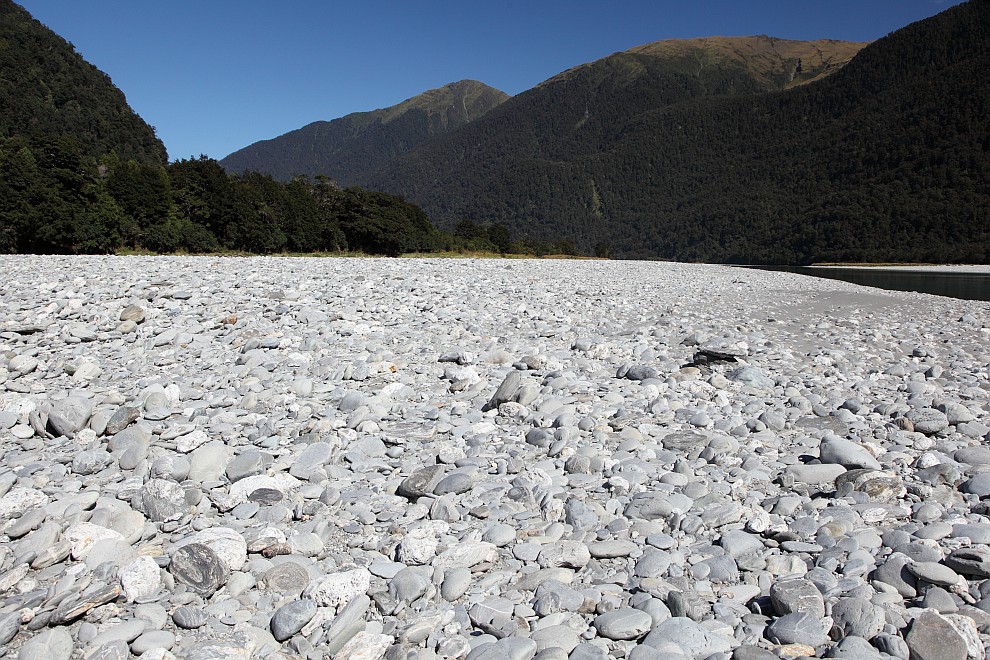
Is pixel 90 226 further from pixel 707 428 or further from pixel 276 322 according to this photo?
pixel 707 428

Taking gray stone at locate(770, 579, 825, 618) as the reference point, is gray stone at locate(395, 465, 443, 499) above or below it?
above

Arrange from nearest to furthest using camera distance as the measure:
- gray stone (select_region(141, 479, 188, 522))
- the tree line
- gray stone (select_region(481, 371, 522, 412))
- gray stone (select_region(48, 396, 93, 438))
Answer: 1. gray stone (select_region(141, 479, 188, 522))
2. gray stone (select_region(48, 396, 93, 438))
3. gray stone (select_region(481, 371, 522, 412))
4. the tree line

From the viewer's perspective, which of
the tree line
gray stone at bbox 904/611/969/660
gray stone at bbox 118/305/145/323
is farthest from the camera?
the tree line

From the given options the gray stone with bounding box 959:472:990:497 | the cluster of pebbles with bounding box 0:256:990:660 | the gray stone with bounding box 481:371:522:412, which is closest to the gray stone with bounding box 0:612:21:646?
the cluster of pebbles with bounding box 0:256:990:660

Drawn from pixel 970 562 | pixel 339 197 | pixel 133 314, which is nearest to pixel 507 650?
pixel 970 562

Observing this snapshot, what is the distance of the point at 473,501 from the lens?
10.5 ft

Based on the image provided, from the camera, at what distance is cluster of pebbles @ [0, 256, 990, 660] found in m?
2.12

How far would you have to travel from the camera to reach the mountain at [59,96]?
248 ft

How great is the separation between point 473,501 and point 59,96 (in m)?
112

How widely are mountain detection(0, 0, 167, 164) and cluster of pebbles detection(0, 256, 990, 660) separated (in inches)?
3358

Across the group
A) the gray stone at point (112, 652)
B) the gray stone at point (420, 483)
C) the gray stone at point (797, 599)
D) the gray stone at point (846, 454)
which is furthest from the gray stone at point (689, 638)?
the gray stone at point (846, 454)

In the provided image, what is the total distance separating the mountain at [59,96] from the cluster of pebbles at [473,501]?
3358 inches

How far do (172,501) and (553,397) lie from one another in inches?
122

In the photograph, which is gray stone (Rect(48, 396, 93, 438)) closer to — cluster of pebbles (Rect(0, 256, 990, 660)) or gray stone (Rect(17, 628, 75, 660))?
cluster of pebbles (Rect(0, 256, 990, 660))
